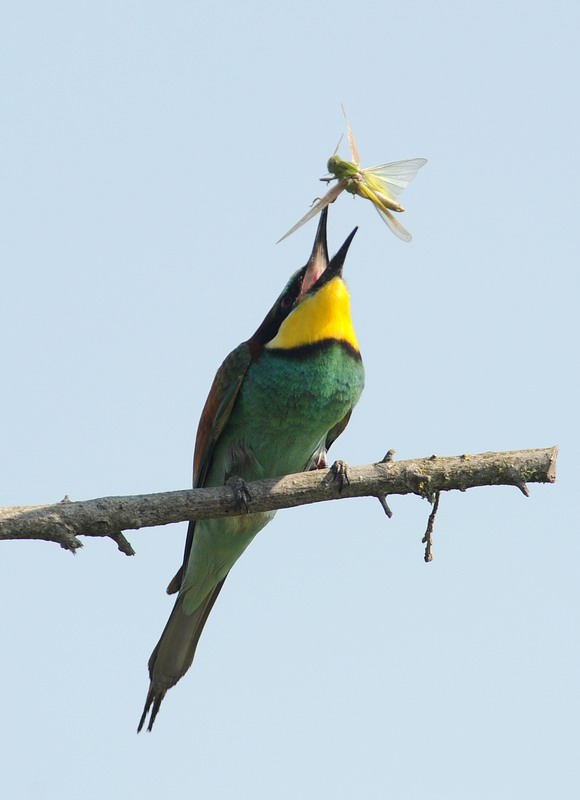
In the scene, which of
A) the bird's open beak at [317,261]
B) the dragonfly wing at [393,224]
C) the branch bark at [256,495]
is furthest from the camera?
the bird's open beak at [317,261]

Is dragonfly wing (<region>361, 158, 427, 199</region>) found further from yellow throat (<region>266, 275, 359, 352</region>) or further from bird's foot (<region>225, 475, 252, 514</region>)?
bird's foot (<region>225, 475, 252, 514</region>)

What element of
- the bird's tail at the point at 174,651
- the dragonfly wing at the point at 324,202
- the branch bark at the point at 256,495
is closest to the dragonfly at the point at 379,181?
the dragonfly wing at the point at 324,202

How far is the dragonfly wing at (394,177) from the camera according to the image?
4.40 meters

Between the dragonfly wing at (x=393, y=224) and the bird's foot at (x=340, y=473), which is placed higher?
the dragonfly wing at (x=393, y=224)

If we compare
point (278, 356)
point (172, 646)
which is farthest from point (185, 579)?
point (278, 356)

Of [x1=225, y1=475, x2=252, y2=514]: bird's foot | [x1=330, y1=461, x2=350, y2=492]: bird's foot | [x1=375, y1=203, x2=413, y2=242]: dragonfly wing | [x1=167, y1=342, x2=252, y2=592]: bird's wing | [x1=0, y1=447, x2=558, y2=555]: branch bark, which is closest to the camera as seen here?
[x1=0, y1=447, x2=558, y2=555]: branch bark

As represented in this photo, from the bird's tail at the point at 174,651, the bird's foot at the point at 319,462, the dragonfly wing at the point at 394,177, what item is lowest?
the bird's tail at the point at 174,651

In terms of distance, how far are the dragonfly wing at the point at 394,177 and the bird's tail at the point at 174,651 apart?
6.14ft

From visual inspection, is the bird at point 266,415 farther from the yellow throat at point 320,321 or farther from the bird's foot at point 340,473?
the bird's foot at point 340,473

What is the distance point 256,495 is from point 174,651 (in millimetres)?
1193

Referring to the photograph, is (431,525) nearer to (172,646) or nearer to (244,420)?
(244,420)

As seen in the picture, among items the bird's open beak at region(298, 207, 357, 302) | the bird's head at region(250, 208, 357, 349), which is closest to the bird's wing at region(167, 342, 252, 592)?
the bird's head at region(250, 208, 357, 349)

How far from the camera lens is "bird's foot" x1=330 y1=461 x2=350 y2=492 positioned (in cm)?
387

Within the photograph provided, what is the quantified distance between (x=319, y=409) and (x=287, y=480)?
47 centimetres
